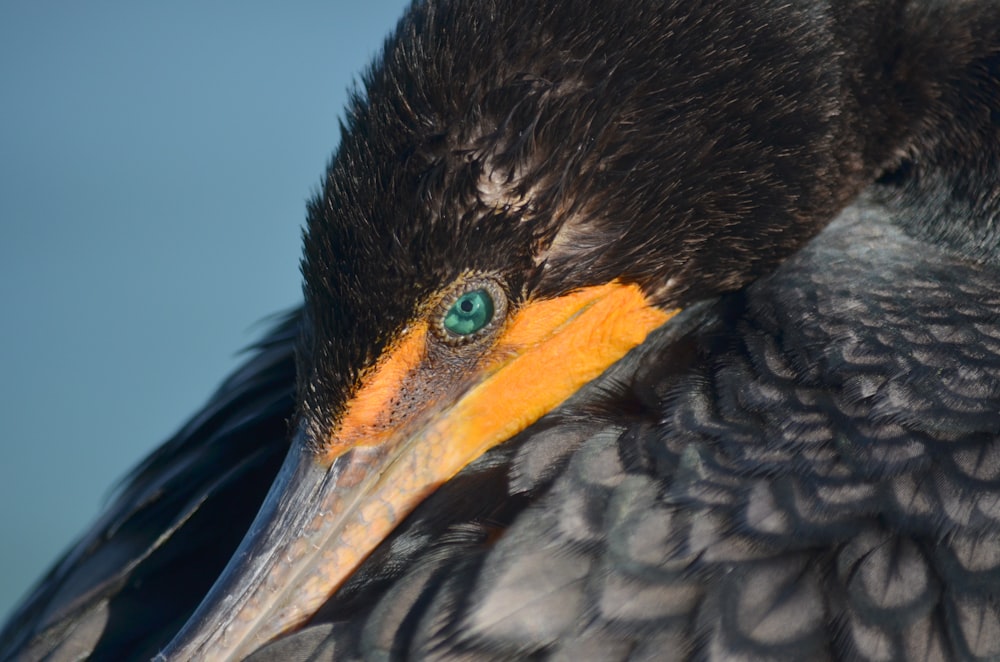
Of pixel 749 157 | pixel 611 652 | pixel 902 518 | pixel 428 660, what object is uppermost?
pixel 749 157

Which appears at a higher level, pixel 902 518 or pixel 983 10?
pixel 983 10

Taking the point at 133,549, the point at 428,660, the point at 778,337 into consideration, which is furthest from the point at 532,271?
the point at 133,549

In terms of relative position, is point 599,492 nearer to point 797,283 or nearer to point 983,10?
point 797,283

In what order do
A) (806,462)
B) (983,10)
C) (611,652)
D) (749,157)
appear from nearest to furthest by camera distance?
(611,652)
(806,462)
(749,157)
(983,10)

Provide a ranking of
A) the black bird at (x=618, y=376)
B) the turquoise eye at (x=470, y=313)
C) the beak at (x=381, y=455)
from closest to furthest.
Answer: the black bird at (x=618, y=376)
the beak at (x=381, y=455)
the turquoise eye at (x=470, y=313)

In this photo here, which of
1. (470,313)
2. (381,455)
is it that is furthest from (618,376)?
(381,455)

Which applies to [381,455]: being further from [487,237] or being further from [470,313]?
[487,237]

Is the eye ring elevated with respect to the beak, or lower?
elevated
